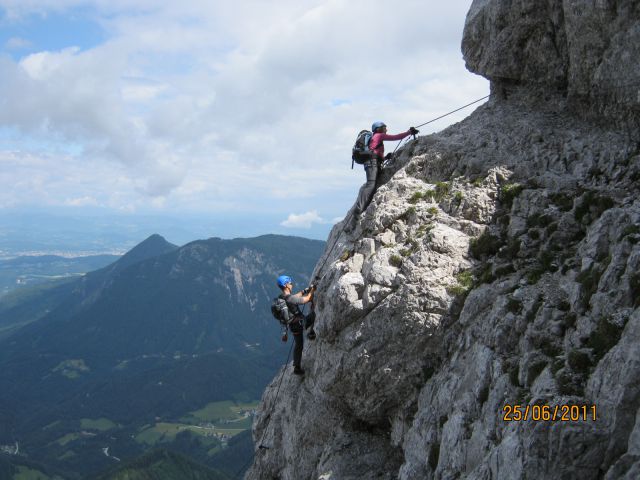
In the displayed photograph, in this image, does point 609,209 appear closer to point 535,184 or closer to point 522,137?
point 535,184

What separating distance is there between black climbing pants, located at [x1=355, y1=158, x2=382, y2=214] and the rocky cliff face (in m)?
1.00

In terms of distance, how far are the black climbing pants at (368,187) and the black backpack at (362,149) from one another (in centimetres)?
31

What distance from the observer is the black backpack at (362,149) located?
81.4ft

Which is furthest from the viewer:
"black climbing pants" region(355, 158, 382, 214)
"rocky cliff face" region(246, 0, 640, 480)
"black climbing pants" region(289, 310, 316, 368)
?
"black climbing pants" region(355, 158, 382, 214)

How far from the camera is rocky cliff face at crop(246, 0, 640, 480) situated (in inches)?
461

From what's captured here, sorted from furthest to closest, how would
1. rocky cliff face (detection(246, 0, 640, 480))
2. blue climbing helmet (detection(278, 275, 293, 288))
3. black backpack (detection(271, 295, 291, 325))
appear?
blue climbing helmet (detection(278, 275, 293, 288)), black backpack (detection(271, 295, 291, 325)), rocky cliff face (detection(246, 0, 640, 480))

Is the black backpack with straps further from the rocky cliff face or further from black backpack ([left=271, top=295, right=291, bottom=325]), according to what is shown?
the rocky cliff face

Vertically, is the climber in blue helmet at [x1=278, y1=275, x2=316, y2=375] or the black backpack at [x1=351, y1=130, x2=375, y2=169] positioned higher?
the black backpack at [x1=351, y1=130, x2=375, y2=169]

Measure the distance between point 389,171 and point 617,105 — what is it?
9820 mm
